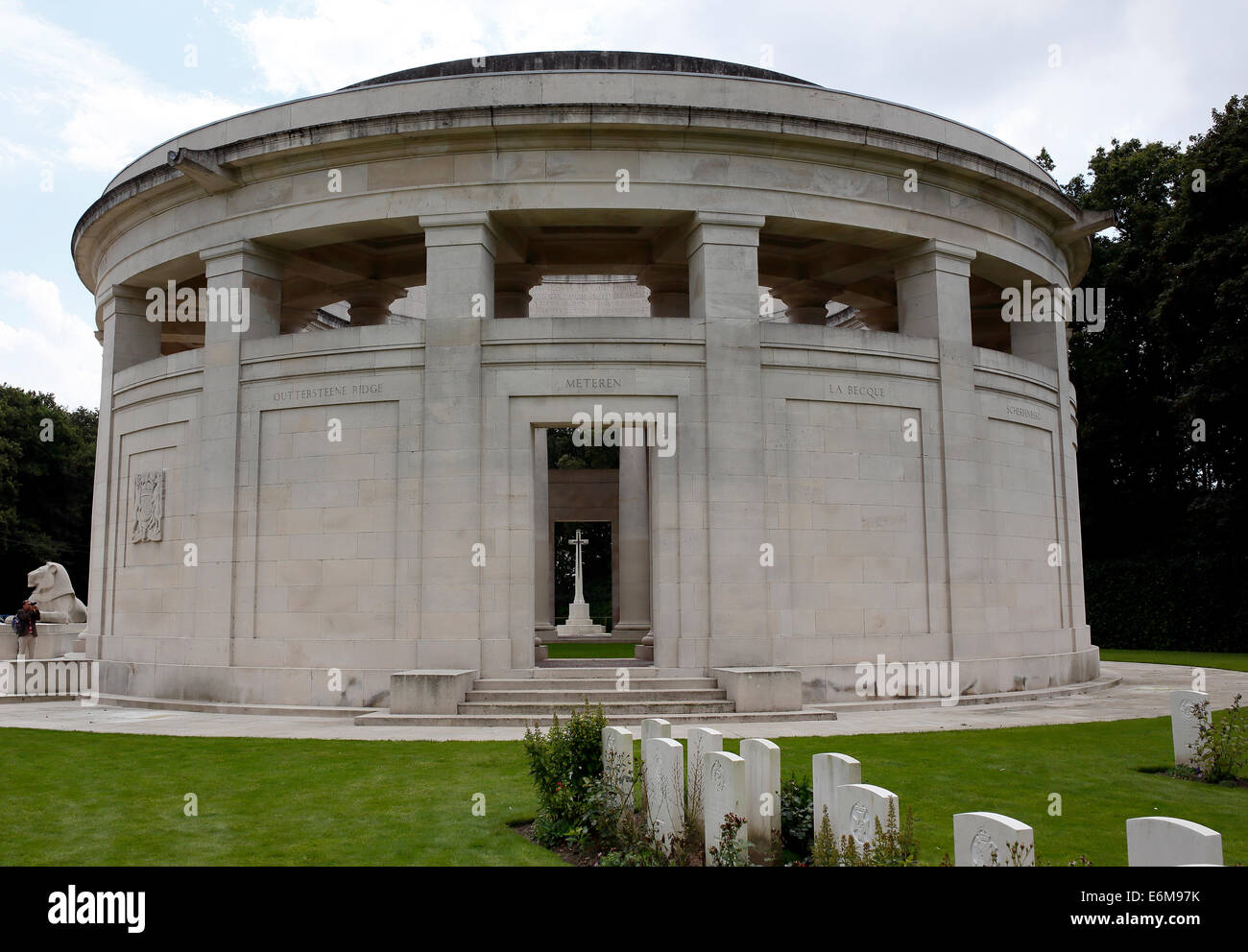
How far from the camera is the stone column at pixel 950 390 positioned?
70.7 feet

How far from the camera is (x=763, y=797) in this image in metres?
8.23

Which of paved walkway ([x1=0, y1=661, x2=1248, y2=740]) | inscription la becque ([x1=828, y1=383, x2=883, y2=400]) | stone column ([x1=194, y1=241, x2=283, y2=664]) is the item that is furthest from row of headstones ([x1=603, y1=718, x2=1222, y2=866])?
stone column ([x1=194, y1=241, x2=283, y2=664])

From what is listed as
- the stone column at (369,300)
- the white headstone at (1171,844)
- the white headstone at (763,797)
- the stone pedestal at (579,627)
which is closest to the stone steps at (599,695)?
the white headstone at (763,797)

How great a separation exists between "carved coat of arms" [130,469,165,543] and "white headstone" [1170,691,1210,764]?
65.3 feet

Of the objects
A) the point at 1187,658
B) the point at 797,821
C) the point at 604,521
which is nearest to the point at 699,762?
the point at 797,821

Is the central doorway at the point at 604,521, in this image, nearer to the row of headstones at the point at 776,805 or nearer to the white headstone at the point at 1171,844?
the row of headstones at the point at 776,805

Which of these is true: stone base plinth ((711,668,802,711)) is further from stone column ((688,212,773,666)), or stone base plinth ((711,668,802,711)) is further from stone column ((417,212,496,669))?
stone column ((417,212,496,669))

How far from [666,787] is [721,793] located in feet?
3.00

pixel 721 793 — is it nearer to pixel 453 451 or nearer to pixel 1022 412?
pixel 453 451

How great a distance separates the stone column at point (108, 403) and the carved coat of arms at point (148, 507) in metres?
0.93

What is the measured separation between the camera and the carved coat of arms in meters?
22.8

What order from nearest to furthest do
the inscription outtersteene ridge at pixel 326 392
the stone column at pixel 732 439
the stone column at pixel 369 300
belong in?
the stone column at pixel 732 439, the inscription outtersteene ridge at pixel 326 392, the stone column at pixel 369 300

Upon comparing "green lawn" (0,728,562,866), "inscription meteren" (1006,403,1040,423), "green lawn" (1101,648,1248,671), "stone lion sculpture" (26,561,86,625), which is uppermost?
"inscription meteren" (1006,403,1040,423)
